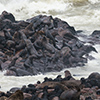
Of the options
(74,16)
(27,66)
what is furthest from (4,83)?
(74,16)

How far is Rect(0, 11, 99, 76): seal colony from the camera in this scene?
19469mm

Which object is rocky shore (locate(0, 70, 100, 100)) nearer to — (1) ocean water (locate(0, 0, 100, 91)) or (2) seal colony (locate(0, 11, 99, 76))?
(2) seal colony (locate(0, 11, 99, 76))

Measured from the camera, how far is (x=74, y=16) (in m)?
46.6

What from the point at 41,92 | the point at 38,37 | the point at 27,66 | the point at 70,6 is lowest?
the point at 41,92

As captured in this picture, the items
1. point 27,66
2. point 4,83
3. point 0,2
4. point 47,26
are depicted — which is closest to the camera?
point 4,83

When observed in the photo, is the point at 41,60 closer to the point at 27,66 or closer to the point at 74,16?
the point at 27,66

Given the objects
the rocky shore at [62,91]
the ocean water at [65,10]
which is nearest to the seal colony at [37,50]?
the rocky shore at [62,91]

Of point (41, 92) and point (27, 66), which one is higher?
point (27, 66)

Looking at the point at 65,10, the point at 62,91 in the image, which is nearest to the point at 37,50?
the point at 62,91

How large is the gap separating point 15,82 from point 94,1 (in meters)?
42.9

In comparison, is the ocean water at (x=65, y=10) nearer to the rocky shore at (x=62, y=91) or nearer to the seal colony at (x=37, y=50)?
the seal colony at (x=37, y=50)

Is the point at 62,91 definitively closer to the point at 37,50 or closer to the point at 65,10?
the point at 37,50

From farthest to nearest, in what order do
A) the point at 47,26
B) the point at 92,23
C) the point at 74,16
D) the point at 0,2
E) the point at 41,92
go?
the point at 0,2, the point at 74,16, the point at 92,23, the point at 47,26, the point at 41,92

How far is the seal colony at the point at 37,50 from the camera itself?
19.5m
